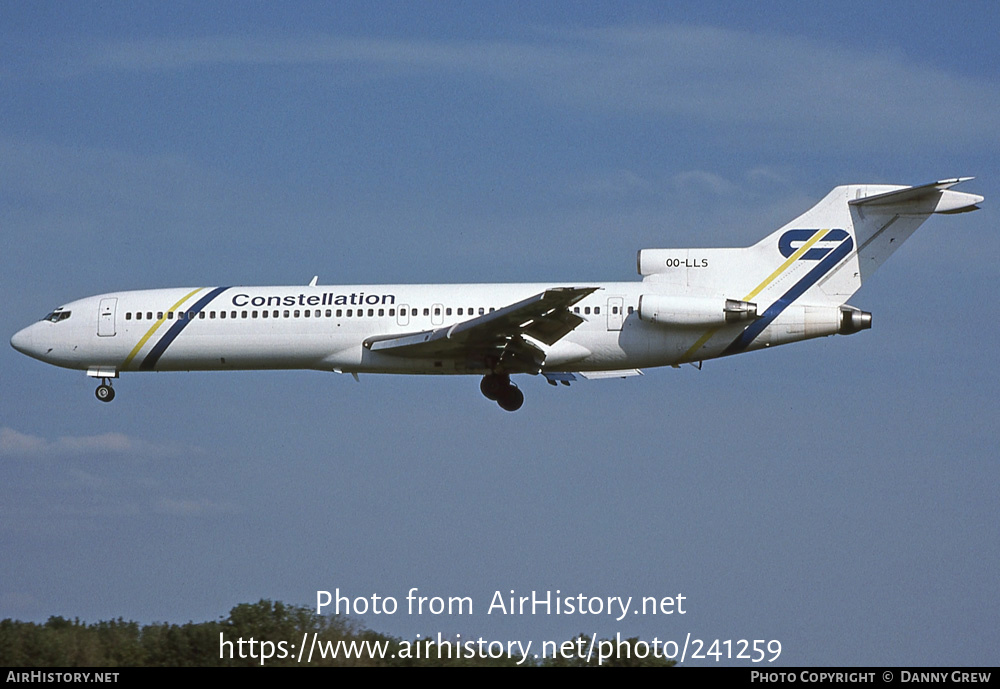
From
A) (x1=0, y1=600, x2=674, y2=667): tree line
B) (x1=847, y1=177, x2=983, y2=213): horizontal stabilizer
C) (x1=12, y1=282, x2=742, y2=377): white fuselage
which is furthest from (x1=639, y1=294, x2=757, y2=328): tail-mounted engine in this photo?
(x1=0, y1=600, x2=674, y2=667): tree line

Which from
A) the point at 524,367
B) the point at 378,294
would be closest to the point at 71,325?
the point at 378,294

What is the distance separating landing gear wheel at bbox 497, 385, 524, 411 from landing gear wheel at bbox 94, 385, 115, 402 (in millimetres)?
10323

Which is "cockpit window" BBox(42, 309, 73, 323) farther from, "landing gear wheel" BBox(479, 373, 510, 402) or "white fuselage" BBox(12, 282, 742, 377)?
"landing gear wheel" BBox(479, 373, 510, 402)

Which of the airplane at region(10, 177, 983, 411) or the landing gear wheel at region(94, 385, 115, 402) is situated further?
the landing gear wheel at region(94, 385, 115, 402)

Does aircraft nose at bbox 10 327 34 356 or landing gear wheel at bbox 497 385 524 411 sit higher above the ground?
aircraft nose at bbox 10 327 34 356

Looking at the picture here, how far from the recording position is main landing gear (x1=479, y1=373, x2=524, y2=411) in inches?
1377

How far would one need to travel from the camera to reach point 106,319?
36.5 metres

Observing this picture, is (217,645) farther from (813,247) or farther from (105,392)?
(813,247)

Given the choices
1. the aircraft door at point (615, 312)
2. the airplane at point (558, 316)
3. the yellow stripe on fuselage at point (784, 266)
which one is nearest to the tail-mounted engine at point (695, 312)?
the airplane at point (558, 316)

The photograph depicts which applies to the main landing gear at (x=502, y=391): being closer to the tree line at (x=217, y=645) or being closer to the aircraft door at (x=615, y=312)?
the aircraft door at (x=615, y=312)

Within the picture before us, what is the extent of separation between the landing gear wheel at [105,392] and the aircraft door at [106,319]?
1502mm

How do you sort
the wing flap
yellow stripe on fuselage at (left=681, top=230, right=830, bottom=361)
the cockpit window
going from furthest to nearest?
the cockpit window → yellow stripe on fuselage at (left=681, top=230, right=830, bottom=361) → the wing flap

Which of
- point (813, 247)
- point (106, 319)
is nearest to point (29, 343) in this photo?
point (106, 319)

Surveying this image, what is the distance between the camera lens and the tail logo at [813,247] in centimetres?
3366
